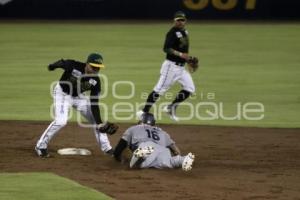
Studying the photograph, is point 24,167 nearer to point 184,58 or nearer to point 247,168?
point 247,168

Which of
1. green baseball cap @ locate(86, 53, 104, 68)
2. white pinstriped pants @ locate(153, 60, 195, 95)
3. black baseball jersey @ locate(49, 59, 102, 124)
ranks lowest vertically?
white pinstriped pants @ locate(153, 60, 195, 95)

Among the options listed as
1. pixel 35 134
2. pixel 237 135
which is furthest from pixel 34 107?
pixel 237 135

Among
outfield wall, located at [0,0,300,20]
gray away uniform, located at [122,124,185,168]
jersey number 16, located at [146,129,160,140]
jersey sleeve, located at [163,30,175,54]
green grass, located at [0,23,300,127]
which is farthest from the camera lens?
outfield wall, located at [0,0,300,20]

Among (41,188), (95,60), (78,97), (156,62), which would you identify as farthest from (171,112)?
(156,62)

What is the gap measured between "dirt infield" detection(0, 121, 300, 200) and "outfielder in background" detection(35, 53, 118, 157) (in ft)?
1.19

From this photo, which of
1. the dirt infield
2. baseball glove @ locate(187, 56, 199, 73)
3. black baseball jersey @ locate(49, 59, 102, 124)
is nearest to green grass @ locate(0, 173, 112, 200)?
the dirt infield

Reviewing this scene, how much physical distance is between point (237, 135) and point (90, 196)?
5.10m

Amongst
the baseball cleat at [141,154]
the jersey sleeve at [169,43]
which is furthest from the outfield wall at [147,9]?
the baseball cleat at [141,154]

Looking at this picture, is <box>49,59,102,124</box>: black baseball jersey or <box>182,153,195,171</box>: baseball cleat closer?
<box>182,153,195,171</box>: baseball cleat

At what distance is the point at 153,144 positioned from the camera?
36.9 feet

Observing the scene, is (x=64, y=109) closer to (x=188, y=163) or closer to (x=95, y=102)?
(x=95, y=102)

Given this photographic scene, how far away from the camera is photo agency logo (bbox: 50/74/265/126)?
16500 millimetres

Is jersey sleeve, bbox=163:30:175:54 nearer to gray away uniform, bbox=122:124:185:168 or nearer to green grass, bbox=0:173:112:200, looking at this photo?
gray away uniform, bbox=122:124:185:168

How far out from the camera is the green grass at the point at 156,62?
17688 mm
